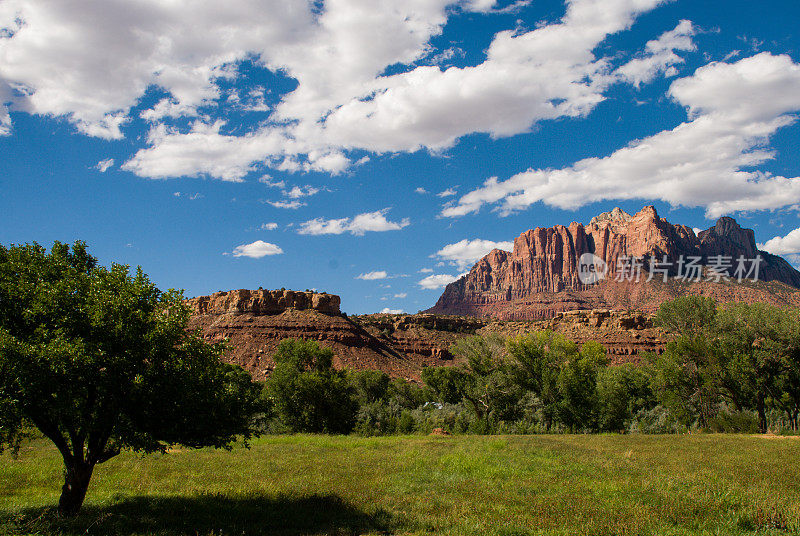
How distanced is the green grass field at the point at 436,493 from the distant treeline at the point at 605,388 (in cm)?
1548

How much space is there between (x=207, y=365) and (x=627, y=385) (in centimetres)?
4332

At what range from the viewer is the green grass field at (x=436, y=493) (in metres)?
9.18

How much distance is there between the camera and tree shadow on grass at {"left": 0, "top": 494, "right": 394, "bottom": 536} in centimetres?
909

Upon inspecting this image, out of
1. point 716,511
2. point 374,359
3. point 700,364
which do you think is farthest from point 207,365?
→ point 374,359

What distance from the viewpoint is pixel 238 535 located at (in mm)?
8898

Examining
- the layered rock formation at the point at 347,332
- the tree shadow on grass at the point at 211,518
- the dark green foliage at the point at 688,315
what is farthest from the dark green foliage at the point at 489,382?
the layered rock formation at the point at 347,332

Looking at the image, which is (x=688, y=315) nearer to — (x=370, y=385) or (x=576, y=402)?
(x=576, y=402)

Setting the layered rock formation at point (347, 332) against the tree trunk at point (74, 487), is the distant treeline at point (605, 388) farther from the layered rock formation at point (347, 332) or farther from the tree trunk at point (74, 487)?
the layered rock formation at point (347, 332)

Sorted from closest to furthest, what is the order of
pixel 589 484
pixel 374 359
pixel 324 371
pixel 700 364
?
pixel 589 484, pixel 700 364, pixel 324 371, pixel 374 359

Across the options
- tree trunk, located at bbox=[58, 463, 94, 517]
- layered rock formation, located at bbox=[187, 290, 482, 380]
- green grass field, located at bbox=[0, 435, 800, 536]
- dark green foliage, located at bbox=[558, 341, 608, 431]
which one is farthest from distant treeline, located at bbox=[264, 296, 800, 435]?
layered rock formation, located at bbox=[187, 290, 482, 380]

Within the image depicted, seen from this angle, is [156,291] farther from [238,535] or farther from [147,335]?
[238,535]

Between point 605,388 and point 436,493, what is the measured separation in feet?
114

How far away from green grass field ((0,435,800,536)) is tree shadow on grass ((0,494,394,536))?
4 cm

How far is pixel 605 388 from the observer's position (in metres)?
41.6
